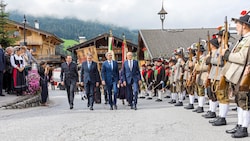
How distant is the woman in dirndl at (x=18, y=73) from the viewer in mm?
12336

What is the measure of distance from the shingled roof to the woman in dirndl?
66.8ft

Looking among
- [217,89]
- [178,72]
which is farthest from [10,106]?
[217,89]

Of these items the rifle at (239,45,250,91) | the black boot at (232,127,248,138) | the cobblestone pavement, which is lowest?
the cobblestone pavement

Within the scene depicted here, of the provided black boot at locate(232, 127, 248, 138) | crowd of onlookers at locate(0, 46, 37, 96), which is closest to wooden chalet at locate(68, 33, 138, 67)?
crowd of onlookers at locate(0, 46, 37, 96)

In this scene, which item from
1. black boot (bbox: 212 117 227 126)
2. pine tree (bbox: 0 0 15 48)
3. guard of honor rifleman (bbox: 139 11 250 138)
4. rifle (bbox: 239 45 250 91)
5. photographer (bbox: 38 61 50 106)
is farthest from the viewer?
pine tree (bbox: 0 0 15 48)

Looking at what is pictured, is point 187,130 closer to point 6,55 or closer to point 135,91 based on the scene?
point 135,91

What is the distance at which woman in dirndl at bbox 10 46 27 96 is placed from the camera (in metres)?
12.3

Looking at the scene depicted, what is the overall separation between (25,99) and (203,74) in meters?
6.64

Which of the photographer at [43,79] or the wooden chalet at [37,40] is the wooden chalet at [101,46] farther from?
the photographer at [43,79]

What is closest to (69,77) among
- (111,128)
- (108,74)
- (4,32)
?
(108,74)

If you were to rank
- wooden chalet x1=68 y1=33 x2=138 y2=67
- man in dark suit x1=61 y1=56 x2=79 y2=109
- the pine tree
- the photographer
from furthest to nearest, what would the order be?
wooden chalet x1=68 y1=33 x2=138 y2=67 < the pine tree < the photographer < man in dark suit x1=61 y1=56 x2=79 y2=109

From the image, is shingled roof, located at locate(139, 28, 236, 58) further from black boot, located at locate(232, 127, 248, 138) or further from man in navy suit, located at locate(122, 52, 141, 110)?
black boot, located at locate(232, 127, 248, 138)

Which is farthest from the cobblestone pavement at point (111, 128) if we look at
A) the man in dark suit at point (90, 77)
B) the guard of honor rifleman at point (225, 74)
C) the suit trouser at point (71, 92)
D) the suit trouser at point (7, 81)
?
the suit trouser at point (7, 81)

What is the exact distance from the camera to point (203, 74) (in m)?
8.77
